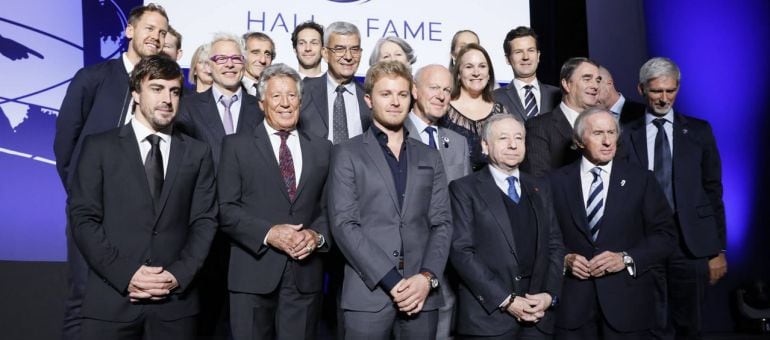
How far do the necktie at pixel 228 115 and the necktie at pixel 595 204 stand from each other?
5.67 ft

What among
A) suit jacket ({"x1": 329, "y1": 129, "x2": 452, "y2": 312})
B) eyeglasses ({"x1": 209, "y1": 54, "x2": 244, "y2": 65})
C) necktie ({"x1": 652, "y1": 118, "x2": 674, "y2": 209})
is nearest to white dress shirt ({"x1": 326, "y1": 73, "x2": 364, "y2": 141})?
eyeglasses ({"x1": 209, "y1": 54, "x2": 244, "y2": 65})

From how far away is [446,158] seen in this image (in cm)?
353

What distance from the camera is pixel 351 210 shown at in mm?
2973

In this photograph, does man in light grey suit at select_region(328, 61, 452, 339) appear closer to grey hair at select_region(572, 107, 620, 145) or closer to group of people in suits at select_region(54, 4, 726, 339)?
group of people in suits at select_region(54, 4, 726, 339)

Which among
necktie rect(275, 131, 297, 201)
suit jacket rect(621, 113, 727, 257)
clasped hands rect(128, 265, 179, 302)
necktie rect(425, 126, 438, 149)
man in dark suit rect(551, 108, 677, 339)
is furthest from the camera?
suit jacket rect(621, 113, 727, 257)

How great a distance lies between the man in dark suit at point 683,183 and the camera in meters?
3.94

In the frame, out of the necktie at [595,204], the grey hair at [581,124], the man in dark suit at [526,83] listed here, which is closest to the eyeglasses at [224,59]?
the man in dark suit at [526,83]

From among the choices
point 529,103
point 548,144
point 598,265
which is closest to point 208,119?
point 548,144

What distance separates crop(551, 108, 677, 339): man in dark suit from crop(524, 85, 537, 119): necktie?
715mm

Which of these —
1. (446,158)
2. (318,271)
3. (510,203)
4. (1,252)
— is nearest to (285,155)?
(318,271)

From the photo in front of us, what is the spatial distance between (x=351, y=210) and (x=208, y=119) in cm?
107

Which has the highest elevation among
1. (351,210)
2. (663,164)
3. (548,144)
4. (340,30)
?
(340,30)

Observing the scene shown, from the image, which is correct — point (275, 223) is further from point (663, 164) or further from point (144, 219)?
point (663, 164)

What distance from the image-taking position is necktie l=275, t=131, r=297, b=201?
3.19m
